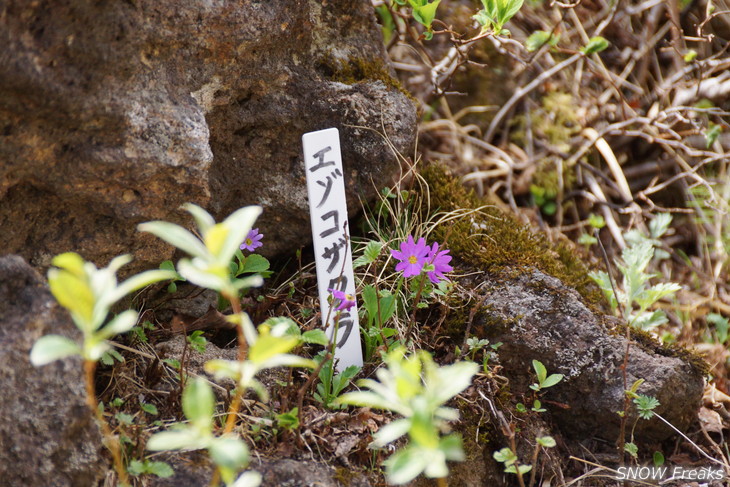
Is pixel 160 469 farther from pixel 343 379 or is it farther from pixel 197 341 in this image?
pixel 343 379

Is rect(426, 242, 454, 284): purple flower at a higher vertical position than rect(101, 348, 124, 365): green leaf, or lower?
higher

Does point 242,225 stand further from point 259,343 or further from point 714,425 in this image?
point 714,425

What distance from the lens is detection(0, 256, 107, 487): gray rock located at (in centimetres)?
147

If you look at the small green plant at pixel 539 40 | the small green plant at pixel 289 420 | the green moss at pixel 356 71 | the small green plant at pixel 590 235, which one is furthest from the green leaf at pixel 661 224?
the small green plant at pixel 289 420

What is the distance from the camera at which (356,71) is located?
8.05 ft

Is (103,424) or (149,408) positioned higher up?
(103,424)

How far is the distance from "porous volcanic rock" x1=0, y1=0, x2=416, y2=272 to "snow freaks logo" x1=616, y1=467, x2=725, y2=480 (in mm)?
1324

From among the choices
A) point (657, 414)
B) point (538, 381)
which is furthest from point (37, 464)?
point (657, 414)

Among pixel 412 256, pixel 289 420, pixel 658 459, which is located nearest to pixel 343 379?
pixel 289 420

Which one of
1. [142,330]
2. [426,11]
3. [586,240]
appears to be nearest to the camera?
[142,330]

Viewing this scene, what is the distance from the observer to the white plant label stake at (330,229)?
79.9 inches

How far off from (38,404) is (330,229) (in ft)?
3.15

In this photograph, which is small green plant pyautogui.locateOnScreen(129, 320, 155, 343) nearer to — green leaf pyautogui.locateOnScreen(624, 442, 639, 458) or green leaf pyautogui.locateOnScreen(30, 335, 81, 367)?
green leaf pyautogui.locateOnScreen(30, 335, 81, 367)

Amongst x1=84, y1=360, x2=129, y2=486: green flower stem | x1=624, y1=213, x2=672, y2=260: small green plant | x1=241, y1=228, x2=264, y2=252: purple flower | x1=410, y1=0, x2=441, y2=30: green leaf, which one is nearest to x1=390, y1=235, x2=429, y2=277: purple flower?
x1=241, y1=228, x2=264, y2=252: purple flower
